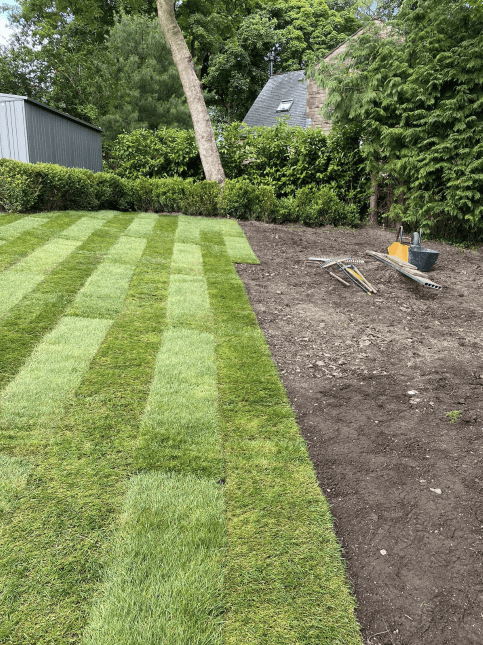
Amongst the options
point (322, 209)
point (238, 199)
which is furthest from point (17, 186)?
point (322, 209)

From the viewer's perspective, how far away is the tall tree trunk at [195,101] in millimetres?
11500

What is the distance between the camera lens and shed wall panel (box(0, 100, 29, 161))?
987 centimetres

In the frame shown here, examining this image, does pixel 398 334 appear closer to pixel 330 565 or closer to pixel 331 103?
pixel 330 565

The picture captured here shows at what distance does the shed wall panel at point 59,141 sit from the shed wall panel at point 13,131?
0.39ft

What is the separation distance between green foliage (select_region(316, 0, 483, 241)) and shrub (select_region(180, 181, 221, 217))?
3391mm

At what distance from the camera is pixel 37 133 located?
34.3 ft

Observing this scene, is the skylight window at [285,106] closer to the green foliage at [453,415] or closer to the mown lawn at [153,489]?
the mown lawn at [153,489]

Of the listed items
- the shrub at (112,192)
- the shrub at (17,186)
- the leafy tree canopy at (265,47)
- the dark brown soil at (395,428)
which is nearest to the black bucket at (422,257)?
the dark brown soil at (395,428)

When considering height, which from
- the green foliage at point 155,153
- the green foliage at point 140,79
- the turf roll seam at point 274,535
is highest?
the green foliage at point 140,79

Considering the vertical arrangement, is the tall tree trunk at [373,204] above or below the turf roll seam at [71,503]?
above

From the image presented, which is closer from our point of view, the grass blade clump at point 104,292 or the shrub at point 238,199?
the grass blade clump at point 104,292

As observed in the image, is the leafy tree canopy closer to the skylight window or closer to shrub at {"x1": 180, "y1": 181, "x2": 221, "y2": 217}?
the skylight window

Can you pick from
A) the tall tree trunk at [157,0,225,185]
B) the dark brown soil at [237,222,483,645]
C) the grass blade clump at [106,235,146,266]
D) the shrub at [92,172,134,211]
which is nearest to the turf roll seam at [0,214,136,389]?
the grass blade clump at [106,235,146,266]

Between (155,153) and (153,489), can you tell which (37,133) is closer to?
(155,153)
